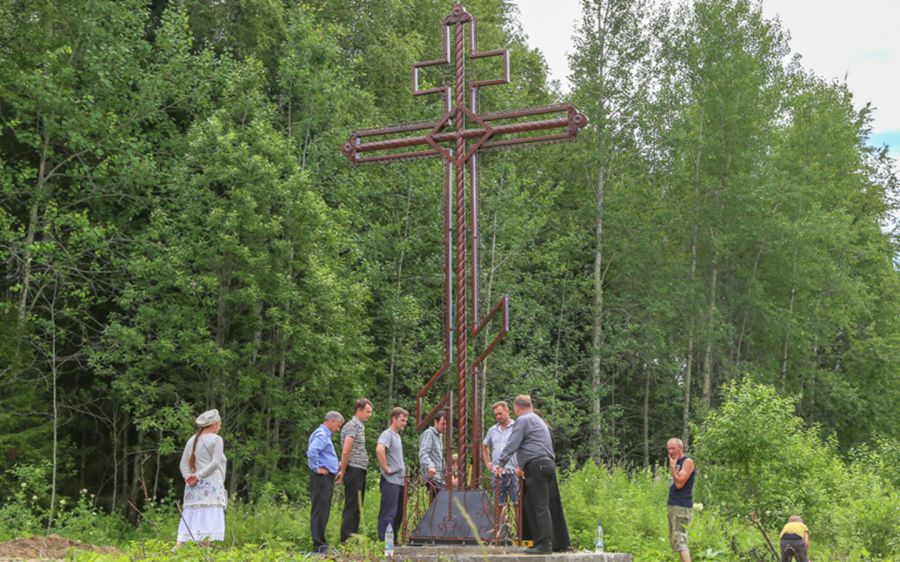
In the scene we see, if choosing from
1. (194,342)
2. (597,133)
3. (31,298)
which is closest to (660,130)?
(597,133)

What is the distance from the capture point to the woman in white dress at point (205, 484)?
9.36 meters

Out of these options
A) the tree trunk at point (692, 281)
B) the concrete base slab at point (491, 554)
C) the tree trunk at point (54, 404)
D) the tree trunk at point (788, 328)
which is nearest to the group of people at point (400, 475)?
the concrete base slab at point (491, 554)

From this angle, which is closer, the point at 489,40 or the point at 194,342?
the point at 194,342

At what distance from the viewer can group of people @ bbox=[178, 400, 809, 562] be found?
30.6ft

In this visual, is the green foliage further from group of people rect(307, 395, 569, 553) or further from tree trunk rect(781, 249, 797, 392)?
tree trunk rect(781, 249, 797, 392)

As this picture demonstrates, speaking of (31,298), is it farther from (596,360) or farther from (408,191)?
(596,360)

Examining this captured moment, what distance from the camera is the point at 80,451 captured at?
21406 mm

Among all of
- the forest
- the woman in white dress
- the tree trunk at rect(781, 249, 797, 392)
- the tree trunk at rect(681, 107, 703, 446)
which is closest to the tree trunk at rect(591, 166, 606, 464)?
the forest

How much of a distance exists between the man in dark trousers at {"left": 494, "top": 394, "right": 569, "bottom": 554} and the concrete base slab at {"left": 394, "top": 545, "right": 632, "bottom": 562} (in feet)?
0.57

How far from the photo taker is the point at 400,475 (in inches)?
423

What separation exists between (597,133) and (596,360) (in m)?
6.42

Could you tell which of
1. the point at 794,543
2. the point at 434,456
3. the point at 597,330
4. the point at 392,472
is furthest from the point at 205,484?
the point at 597,330

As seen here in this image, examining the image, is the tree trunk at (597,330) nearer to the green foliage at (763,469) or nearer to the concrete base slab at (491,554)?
the green foliage at (763,469)

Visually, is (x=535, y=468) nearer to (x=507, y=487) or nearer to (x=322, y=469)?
(x=507, y=487)
